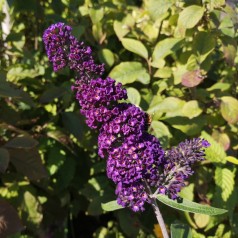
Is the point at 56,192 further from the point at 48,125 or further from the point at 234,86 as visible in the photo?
the point at 234,86

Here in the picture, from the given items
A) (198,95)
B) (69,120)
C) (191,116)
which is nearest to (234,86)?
(198,95)

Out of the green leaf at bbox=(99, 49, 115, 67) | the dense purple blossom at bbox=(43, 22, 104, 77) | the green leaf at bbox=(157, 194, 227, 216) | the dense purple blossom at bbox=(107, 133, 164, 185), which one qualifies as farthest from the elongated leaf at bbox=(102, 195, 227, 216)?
the green leaf at bbox=(99, 49, 115, 67)

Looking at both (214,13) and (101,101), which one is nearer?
(101,101)

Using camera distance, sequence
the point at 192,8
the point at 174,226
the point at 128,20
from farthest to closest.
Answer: the point at 128,20 → the point at 192,8 → the point at 174,226

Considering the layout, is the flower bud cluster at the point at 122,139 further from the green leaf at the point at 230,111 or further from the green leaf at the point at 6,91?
the green leaf at the point at 230,111

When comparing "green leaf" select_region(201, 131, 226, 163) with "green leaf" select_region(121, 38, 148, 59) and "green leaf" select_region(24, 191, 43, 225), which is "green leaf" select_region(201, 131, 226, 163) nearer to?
"green leaf" select_region(121, 38, 148, 59)

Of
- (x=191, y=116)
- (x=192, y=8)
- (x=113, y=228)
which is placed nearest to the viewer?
(x=192, y=8)
